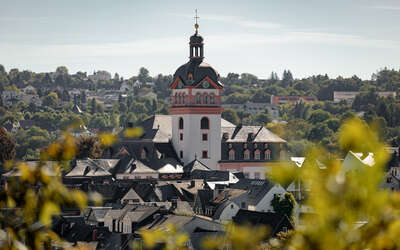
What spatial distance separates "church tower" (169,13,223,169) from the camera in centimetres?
8581

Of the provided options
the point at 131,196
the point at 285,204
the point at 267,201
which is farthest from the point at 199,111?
the point at 285,204

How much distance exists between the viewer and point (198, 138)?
86625 millimetres

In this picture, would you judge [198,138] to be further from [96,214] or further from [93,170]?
[96,214]

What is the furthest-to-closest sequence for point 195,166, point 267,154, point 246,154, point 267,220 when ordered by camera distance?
point 267,154 → point 246,154 → point 195,166 → point 267,220

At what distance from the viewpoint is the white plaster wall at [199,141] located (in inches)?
3406

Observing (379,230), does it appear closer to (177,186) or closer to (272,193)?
(272,193)

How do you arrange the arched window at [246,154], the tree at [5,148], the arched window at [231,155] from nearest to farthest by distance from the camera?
the arched window at [231,155] < the arched window at [246,154] < the tree at [5,148]

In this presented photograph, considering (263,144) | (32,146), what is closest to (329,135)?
(32,146)

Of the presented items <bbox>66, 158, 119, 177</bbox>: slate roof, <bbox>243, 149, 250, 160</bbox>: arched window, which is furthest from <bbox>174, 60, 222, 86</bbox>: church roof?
<bbox>66, 158, 119, 177</bbox>: slate roof

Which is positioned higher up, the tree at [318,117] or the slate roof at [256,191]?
the slate roof at [256,191]

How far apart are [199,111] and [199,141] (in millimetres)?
2493

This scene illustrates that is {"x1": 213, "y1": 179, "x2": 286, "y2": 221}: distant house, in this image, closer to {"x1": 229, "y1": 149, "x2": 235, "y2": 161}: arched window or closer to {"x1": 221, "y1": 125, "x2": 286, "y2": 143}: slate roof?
{"x1": 229, "y1": 149, "x2": 235, "y2": 161}: arched window

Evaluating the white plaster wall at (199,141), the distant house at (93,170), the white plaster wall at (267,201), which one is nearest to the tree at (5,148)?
the distant house at (93,170)

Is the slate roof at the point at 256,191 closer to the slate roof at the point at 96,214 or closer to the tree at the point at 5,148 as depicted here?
the slate roof at the point at 96,214
